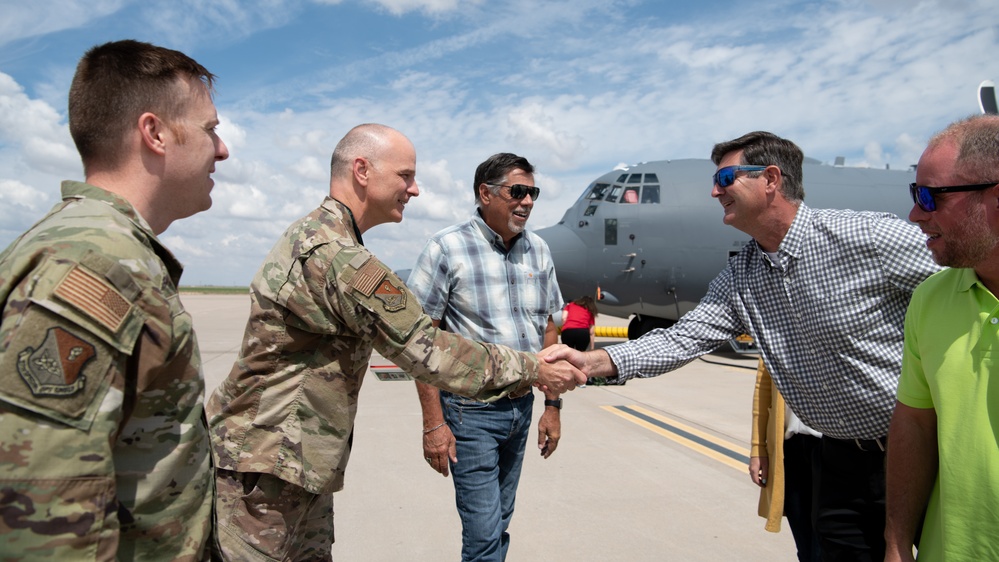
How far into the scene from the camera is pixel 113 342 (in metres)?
1.09

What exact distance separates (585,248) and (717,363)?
3620mm

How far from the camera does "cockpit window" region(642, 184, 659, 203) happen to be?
1224cm

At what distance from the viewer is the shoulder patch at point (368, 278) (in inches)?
75.7

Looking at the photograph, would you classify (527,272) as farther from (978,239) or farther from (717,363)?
(717,363)

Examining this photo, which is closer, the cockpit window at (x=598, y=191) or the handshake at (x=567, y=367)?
the handshake at (x=567, y=367)

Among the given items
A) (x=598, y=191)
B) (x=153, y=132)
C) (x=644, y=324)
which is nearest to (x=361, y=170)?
(x=153, y=132)

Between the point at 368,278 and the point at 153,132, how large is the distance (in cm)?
73

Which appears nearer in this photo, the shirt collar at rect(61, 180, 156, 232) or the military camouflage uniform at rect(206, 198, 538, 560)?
the shirt collar at rect(61, 180, 156, 232)

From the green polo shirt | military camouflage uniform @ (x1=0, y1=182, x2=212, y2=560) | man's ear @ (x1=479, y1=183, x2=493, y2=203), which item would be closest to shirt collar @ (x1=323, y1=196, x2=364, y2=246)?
military camouflage uniform @ (x1=0, y1=182, x2=212, y2=560)

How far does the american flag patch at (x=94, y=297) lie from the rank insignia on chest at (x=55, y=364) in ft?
0.15

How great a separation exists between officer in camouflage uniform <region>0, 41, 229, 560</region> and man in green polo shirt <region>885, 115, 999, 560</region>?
1794 mm

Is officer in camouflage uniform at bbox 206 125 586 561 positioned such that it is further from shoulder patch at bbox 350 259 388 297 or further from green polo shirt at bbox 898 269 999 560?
green polo shirt at bbox 898 269 999 560

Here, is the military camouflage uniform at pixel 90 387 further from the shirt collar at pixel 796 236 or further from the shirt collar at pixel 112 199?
the shirt collar at pixel 796 236

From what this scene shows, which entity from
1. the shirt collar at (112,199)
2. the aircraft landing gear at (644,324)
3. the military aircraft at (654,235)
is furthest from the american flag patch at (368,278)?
the aircraft landing gear at (644,324)
